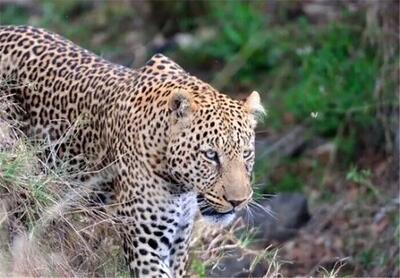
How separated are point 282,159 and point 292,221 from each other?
1.80 meters

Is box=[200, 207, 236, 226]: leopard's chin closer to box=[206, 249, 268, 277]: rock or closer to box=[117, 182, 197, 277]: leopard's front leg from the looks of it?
box=[117, 182, 197, 277]: leopard's front leg

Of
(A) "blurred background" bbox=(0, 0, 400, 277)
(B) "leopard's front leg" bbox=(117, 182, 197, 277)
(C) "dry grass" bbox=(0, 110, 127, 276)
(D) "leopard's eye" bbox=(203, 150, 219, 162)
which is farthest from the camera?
(A) "blurred background" bbox=(0, 0, 400, 277)

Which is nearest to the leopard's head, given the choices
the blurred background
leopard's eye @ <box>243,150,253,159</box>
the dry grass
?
leopard's eye @ <box>243,150,253,159</box>

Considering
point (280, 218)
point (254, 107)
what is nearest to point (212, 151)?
point (254, 107)

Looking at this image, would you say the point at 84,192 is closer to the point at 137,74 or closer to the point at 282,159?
the point at 137,74

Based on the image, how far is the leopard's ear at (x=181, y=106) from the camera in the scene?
9.27m

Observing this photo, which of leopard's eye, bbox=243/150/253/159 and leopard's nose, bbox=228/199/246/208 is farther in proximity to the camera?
leopard's eye, bbox=243/150/253/159

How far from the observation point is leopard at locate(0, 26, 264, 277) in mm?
9227

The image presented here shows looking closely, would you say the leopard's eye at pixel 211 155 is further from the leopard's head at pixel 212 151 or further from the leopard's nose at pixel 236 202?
the leopard's nose at pixel 236 202

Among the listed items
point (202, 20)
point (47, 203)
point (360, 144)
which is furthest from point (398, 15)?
point (47, 203)

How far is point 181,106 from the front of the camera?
928cm

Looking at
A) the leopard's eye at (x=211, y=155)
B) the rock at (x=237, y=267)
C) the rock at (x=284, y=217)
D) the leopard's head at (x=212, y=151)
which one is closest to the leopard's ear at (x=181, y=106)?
the leopard's head at (x=212, y=151)

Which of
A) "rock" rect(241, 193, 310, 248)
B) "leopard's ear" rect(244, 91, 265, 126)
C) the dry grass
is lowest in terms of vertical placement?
"rock" rect(241, 193, 310, 248)

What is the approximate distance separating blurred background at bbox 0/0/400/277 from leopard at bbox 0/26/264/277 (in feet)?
3.86
